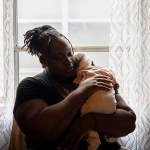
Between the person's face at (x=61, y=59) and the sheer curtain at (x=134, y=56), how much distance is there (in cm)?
70

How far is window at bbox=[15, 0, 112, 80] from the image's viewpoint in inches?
88.4

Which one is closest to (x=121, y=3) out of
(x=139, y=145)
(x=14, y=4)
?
Result: (x=14, y=4)

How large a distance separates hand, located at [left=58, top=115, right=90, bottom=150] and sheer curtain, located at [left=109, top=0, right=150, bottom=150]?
32.9 inches

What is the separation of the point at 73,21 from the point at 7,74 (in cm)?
64

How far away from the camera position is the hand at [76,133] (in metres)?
1.26

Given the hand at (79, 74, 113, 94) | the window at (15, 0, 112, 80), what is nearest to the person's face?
the hand at (79, 74, 113, 94)

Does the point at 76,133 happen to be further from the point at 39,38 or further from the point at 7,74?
the point at 7,74

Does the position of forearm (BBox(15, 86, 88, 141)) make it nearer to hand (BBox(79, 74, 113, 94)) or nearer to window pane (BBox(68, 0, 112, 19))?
hand (BBox(79, 74, 113, 94))

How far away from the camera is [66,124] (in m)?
1.23

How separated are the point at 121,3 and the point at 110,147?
3.49 ft

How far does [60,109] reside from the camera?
1216 mm

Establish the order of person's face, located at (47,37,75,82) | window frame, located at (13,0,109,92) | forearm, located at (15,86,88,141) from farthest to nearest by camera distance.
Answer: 1. window frame, located at (13,0,109,92)
2. person's face, located at (47,37,75,82)
3. forearm, located at (15,86,88,141)

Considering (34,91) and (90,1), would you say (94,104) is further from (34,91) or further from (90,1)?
(90,1)

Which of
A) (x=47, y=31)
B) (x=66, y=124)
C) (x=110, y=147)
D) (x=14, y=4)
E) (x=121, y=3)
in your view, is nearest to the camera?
(x=66, y=124)
